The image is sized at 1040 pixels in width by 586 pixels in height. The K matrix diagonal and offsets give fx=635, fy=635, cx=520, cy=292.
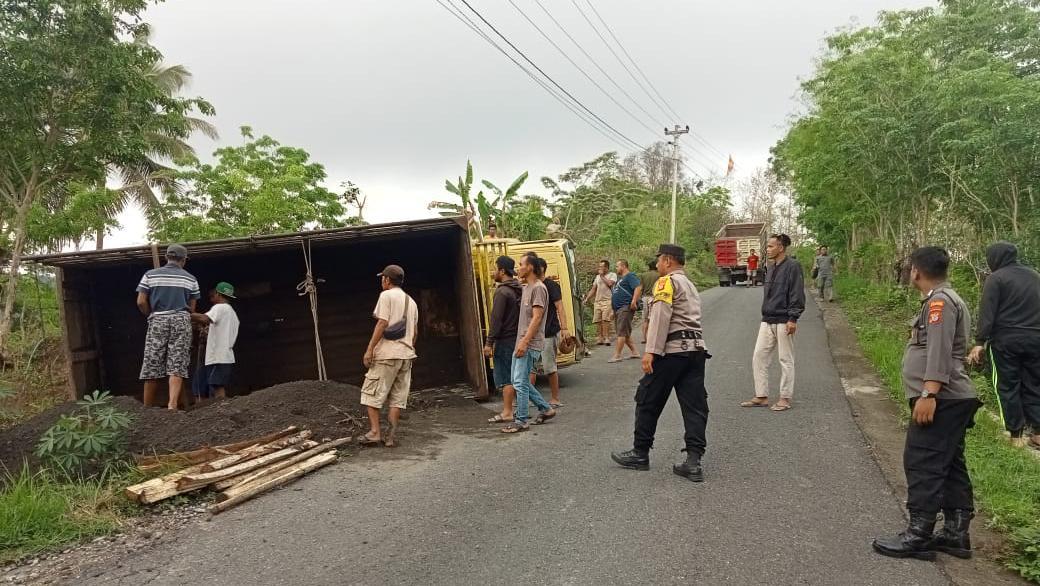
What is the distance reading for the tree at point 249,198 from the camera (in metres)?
17.4

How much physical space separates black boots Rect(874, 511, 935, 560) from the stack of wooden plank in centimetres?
413

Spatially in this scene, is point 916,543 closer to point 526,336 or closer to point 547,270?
point 526,336

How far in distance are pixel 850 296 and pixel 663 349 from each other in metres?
16.8

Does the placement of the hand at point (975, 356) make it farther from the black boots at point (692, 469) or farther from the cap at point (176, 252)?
the cap at point (176, 252)

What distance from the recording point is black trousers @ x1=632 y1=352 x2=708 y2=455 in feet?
15.6

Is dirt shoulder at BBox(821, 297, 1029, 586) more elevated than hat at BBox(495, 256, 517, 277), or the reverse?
hat at BBox(495, 256, 517, 277)

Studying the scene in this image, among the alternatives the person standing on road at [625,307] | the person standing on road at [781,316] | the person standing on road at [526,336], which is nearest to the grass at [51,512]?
Result: the person standing on road at [526,336]

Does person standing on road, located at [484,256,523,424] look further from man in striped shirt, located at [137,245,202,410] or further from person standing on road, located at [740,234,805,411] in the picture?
man in striped shirt, located at [137,245,202,410]

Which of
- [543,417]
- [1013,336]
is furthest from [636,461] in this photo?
[1013,336]

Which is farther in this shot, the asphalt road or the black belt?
the black belt

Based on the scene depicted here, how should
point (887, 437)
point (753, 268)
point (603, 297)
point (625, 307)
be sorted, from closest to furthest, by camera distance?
point (887, 437) → point (625, 307) → point (603, 297) → point (753, 268)

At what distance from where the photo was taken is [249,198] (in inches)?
703

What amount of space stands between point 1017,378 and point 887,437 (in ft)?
3.87

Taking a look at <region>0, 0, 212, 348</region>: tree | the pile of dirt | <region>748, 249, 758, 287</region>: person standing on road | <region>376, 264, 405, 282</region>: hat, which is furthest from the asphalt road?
<region>748, 249, 758, 287</region>: person standing on road
